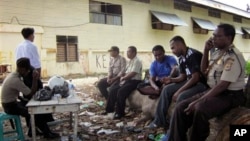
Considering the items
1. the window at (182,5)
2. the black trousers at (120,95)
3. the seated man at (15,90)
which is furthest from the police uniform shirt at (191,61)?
the window at (182,5)

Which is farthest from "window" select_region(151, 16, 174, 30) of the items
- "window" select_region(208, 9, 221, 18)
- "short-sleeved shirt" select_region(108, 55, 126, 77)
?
"short-sleeved shirt" select_region(108, 55, 126, 77)

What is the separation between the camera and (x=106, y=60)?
1741 cm

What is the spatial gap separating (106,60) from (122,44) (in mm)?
1731

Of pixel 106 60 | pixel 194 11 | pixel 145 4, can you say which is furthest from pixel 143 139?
pixel 194 11

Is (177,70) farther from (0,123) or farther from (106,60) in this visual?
(106,60)

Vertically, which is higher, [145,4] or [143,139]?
[145,4]

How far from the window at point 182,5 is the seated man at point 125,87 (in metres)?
17.0

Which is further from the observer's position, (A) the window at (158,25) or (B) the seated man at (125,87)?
(A) the window at (158,25)

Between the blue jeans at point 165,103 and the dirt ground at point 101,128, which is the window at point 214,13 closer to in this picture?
the dirt ground at point 101,128

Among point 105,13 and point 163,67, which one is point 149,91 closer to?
point 163,67

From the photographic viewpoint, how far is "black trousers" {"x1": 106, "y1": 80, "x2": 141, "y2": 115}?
694 centimetres

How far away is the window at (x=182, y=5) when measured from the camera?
2336cm

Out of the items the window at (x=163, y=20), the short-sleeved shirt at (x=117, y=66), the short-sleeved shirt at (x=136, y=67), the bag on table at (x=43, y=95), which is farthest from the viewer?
the window at (x=163, y=20)

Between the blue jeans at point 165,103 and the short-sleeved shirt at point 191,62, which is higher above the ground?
the short-sleeved shirt at point 191,62
